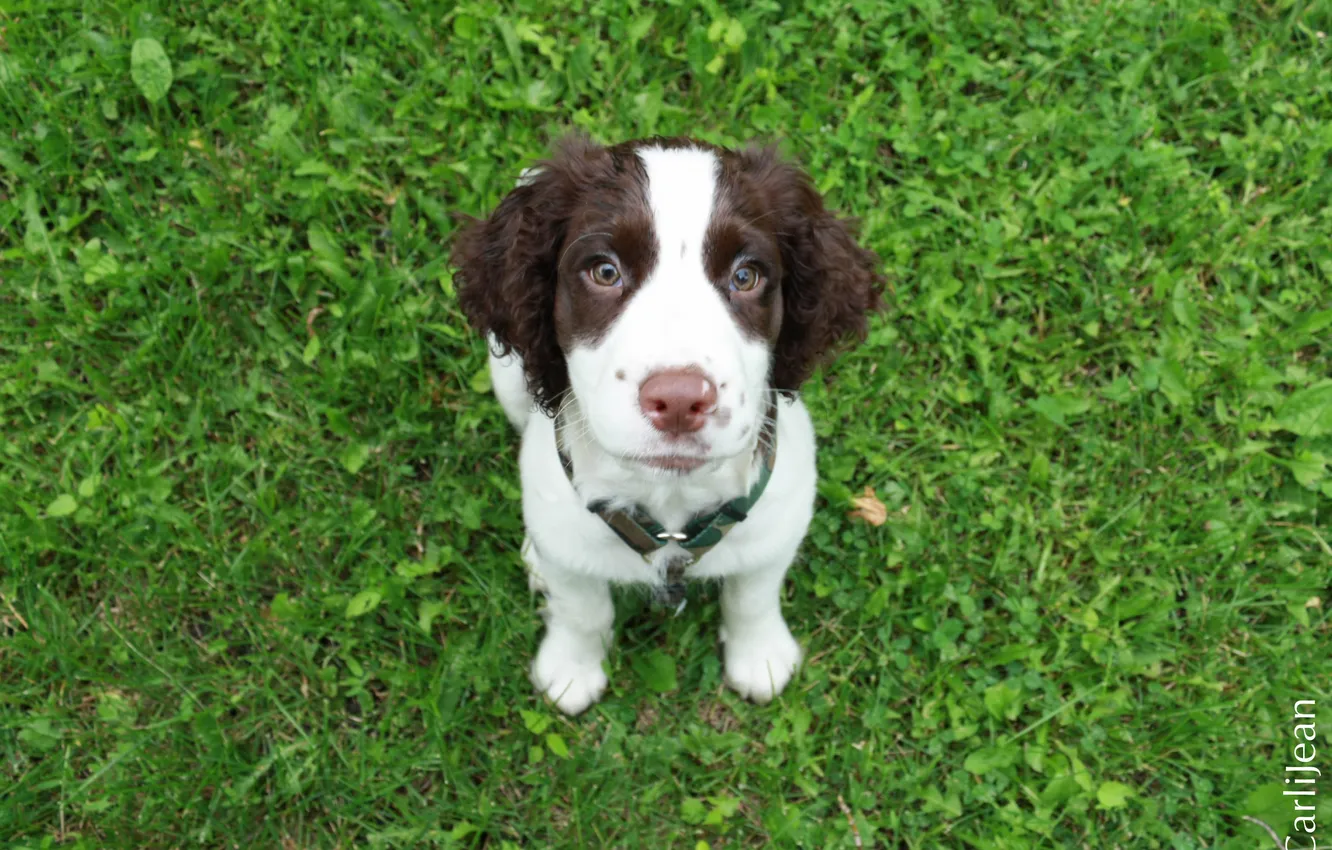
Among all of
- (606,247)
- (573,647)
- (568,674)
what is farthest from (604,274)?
(568,674)

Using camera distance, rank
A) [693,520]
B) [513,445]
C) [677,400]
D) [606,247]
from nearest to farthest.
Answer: [677,400]
[606,247]
[693,520]
[513,445]

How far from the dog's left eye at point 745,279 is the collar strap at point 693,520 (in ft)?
1.25

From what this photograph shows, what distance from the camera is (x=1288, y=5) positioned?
4.42m

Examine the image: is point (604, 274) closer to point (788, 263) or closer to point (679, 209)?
point (679, 209)

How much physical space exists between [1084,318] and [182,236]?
11.8 feet

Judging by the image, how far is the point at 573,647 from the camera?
11.0ft

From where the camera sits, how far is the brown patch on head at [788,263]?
2400 mm

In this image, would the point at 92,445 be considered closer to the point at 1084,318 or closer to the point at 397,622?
the point at 397,622

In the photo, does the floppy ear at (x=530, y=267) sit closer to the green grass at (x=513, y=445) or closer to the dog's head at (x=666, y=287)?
the dog's head at (x=666, y=287)

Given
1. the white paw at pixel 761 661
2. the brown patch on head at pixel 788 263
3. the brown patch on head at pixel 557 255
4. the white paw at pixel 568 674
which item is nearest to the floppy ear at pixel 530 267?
the brown patch on head at pixel 557 255

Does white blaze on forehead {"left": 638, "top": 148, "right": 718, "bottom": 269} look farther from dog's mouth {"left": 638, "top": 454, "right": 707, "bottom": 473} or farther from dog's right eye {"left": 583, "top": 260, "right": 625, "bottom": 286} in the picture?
dog's mouth {"left": 638, "top": 454, "right": 707, "bottom": 473}

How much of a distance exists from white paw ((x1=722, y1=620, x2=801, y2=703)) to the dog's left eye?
54.7 inches

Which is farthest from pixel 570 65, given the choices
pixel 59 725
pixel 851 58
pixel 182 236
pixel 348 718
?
pixel 59 725

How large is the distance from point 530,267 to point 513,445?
132cm
